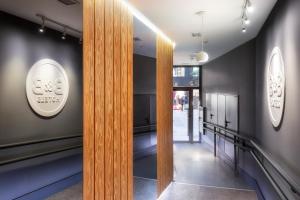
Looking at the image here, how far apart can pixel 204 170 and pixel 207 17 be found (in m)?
4.11

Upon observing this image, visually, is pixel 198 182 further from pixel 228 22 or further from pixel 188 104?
pixel 188 104

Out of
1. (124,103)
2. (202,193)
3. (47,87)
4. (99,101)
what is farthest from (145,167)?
(99,101)

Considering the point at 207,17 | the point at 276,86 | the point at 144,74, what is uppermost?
the point at 207,17

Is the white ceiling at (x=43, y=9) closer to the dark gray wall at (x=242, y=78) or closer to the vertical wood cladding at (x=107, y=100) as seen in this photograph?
the vertical wood cladding at (x=107, y=100)

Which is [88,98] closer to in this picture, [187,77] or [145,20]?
[145,20]

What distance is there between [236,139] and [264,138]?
5.39ft

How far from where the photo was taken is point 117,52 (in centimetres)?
300

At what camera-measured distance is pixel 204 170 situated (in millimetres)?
6453

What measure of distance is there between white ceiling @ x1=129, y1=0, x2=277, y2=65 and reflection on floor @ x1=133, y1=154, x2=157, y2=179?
3.26m

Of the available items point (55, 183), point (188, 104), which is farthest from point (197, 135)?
point (55, 183)

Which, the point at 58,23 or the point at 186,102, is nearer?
the point at 58,23

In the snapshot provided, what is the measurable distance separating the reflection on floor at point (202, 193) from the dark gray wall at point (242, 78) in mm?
1399

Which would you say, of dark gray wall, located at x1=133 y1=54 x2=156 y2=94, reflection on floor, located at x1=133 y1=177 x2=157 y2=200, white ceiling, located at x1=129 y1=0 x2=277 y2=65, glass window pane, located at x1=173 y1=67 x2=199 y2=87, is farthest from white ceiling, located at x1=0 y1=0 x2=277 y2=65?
glass window pane, located at x1=173 y1=67 x2=199 y2=87

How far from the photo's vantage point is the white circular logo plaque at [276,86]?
331 centimetres
